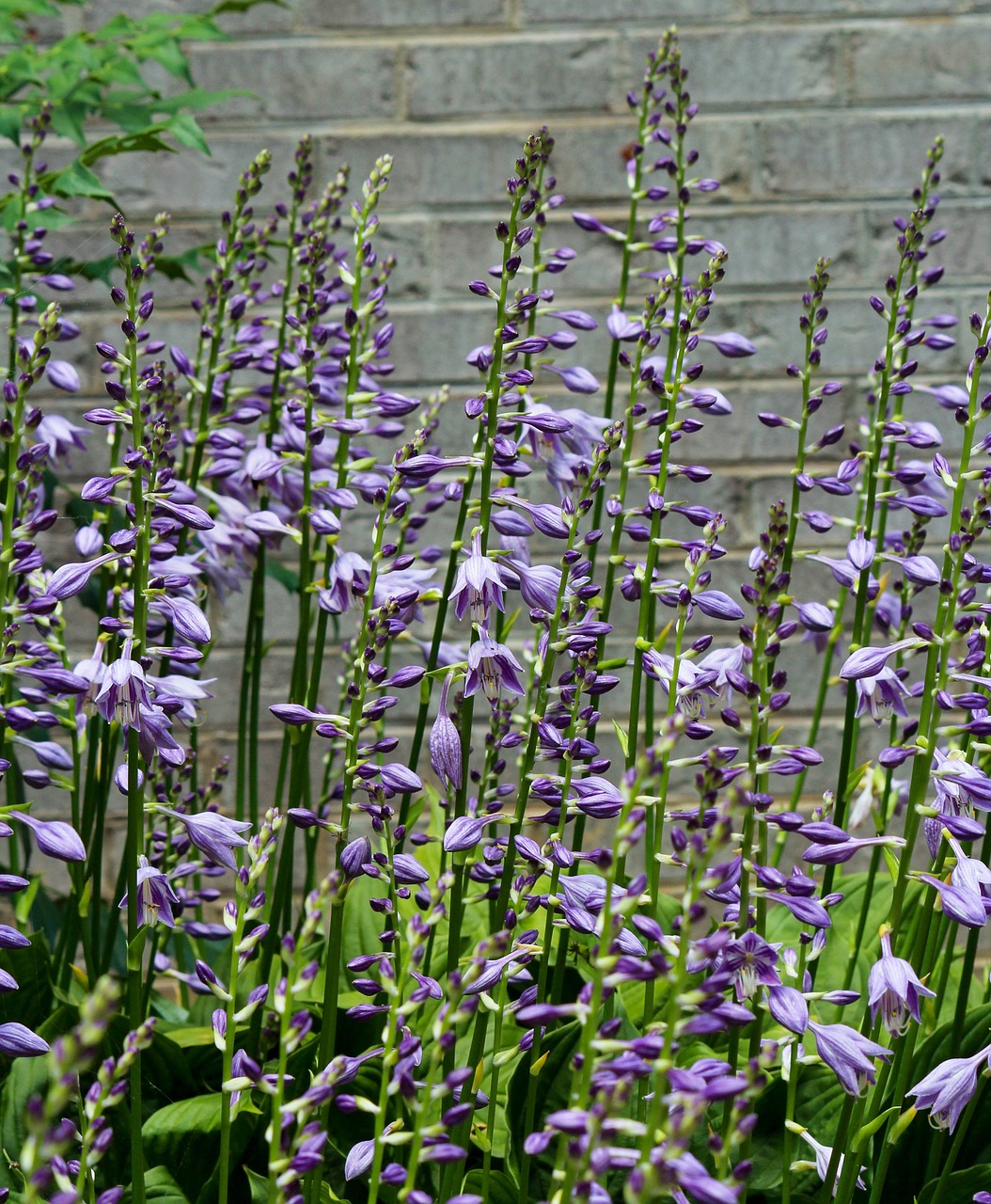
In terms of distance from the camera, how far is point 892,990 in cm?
69

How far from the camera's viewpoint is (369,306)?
977 mm

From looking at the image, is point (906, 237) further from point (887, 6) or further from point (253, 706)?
point (887, 6)

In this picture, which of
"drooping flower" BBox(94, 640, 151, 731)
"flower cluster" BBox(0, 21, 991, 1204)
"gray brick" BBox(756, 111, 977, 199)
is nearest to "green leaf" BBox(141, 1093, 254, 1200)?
"flower cluster" BBox(0, 21, 991, 1204)

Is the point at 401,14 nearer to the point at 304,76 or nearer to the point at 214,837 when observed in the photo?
the point at 304,76

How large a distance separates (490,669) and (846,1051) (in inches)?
12.5

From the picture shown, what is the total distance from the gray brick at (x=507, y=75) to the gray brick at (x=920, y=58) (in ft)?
1.43

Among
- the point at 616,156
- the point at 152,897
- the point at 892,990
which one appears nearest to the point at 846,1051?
the point at 892,990

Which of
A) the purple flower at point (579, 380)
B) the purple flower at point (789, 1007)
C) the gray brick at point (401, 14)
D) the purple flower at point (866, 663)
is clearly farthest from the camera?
the gray brick at point (401, 14)

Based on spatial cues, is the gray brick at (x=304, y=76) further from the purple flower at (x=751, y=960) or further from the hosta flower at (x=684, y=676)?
the purple flower at (x=751, y=960)

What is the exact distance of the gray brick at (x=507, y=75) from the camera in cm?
193

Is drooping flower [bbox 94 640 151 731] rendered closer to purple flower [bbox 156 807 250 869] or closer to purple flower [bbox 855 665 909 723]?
purple flower [bbox 156 807 250 869]

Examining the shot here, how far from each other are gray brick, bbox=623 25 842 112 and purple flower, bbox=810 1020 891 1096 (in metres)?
1.70

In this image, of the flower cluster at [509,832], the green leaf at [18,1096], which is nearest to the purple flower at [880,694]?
the flower cluster at [509,832]

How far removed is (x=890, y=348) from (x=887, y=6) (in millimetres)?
1354
